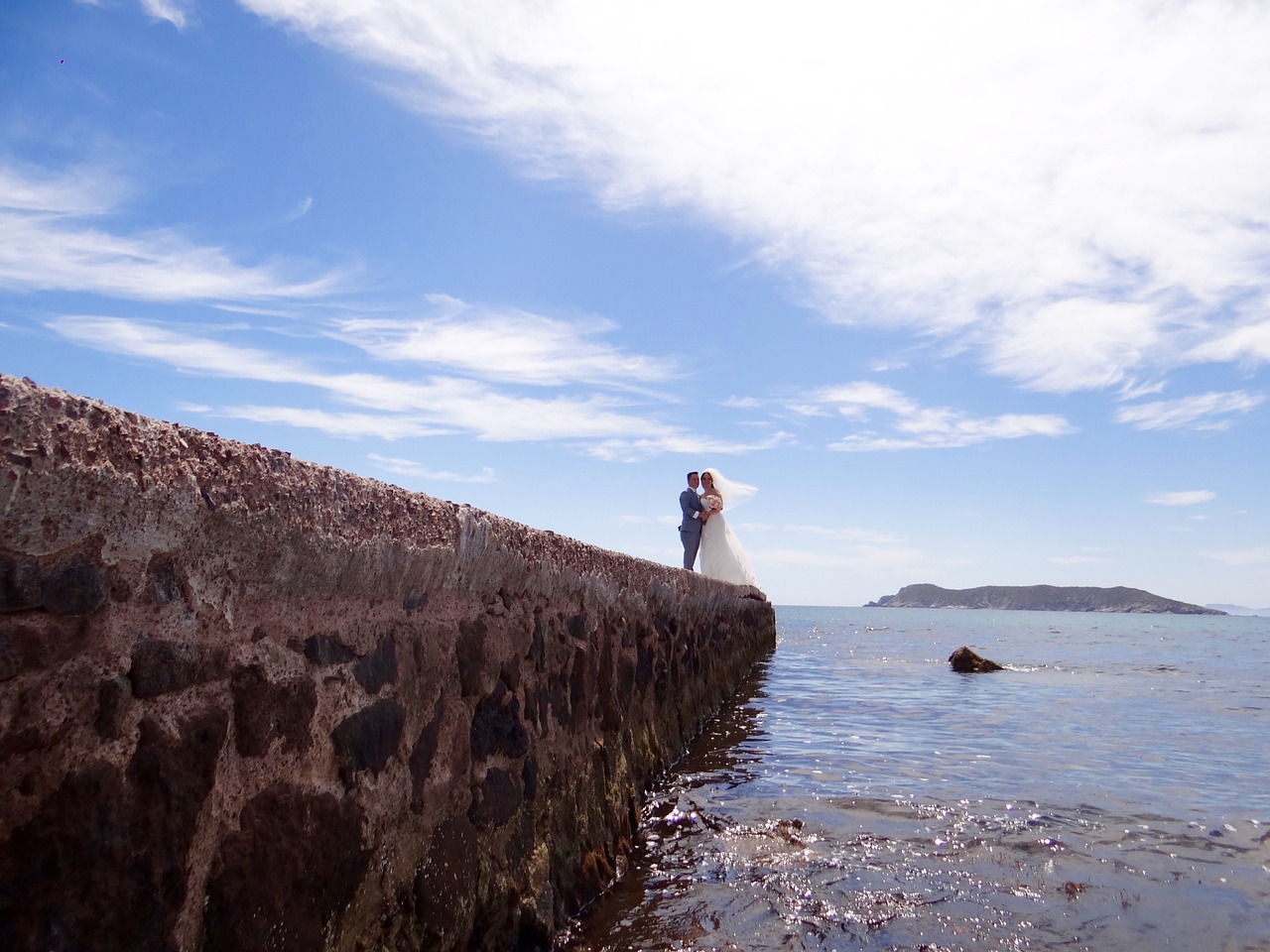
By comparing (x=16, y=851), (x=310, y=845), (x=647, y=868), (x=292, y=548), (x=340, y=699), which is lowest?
(x=647, y=868)

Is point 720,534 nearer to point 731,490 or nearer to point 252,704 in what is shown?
point 731,490

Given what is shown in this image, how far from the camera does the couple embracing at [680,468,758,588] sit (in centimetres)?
1291

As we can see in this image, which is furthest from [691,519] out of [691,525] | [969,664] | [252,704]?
[252,704]

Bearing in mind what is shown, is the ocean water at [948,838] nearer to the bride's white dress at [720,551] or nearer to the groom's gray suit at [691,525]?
the groom's gray suit at [691,525]

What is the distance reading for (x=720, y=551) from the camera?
13492 mm

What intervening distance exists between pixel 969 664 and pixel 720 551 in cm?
571

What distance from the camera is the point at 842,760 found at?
6457mm

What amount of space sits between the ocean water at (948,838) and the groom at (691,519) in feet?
12.1

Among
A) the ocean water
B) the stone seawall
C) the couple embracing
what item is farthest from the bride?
the stone seawall

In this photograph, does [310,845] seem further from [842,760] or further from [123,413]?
[842,760]

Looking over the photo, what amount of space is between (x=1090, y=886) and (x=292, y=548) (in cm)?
381

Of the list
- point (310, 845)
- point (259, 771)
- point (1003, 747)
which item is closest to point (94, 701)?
point (259, 771)

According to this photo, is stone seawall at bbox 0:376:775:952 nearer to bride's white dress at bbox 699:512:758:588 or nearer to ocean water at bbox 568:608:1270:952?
ocean water at bbox 568:608:1270:952

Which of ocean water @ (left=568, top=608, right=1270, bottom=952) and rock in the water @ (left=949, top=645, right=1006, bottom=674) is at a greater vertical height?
rock in the water @ (left=949, top=645, right=1006, bottom=674)
